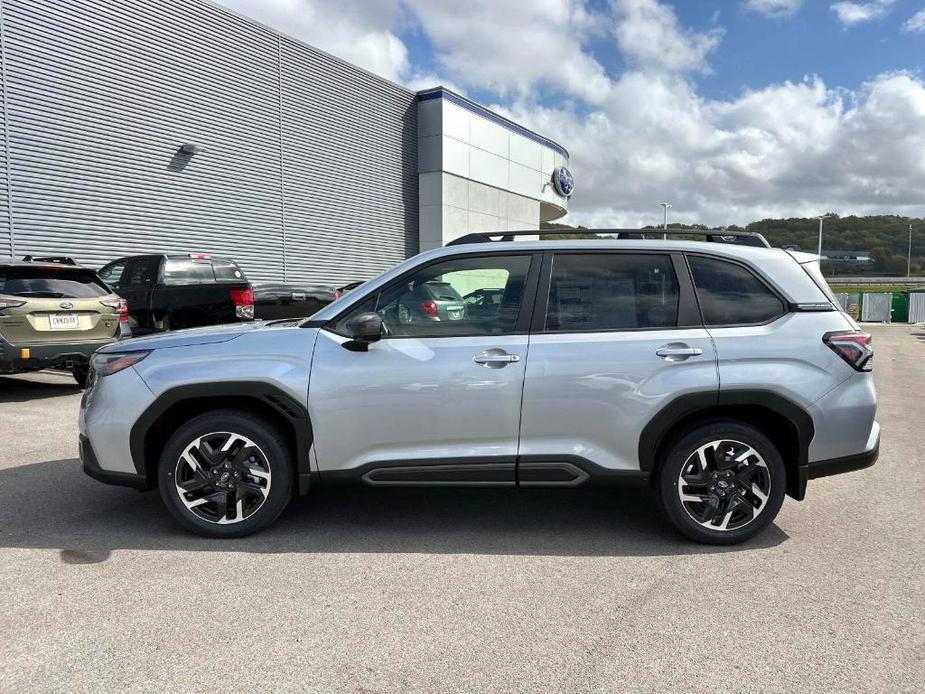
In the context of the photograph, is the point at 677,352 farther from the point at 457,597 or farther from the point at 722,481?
the point at 457,597

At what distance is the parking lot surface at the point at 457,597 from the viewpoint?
8.57ft

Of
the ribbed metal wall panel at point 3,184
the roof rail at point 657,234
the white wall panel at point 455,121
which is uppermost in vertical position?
the white wall panel at point 455,121

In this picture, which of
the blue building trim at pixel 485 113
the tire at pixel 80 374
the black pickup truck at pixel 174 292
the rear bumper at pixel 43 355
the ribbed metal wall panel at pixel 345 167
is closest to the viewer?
the rear bumper at pixel 43 355

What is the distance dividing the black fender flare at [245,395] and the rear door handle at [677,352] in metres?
1.99

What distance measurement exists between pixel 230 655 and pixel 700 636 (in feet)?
6.35

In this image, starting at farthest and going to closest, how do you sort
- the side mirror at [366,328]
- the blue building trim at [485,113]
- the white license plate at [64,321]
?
the blue building trim at [485,113], the white license plate at [64,321], the side mirror at [366,328]

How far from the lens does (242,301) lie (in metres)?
11.0

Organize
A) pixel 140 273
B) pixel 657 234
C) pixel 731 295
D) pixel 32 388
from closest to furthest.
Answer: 1. pixel 731 295
2. pixel 657 234
3. pixel 32 388
4. pixel 140 273

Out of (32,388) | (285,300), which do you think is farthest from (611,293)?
(285,300)

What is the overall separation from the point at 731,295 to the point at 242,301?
870 cm

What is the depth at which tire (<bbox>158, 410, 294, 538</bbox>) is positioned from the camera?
382 cm

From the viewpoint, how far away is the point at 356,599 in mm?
3207

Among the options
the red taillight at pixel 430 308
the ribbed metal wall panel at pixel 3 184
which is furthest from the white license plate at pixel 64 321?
the ribbed metal wall panel at pixel 3 184

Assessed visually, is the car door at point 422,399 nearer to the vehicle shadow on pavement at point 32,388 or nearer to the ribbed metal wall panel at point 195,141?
the vehicle shadow on pavement at point 32,388
